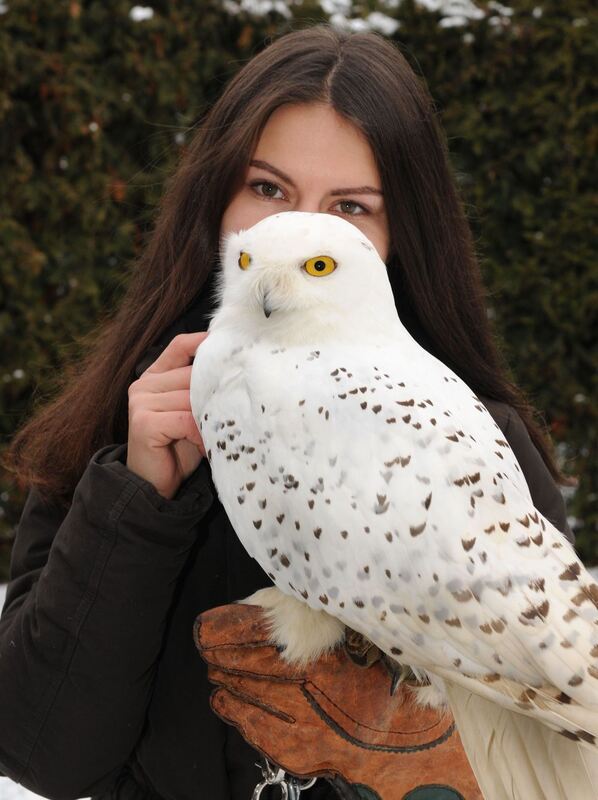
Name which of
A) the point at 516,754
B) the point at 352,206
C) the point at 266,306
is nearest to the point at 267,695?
the point at 516,754

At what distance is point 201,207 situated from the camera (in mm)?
1977

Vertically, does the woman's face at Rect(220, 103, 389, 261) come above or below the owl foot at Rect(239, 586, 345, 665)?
above

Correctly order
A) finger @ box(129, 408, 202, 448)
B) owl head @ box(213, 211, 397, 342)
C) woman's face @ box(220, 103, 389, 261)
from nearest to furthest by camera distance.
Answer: owl head @ box(213, 211, 397, 342) < finger @ box(129, 408, 202, 448) < woman's face @ box(220, 103, 389, 261)

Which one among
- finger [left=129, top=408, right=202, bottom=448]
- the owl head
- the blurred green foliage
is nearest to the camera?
the owl head

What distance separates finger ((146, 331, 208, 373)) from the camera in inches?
65.9

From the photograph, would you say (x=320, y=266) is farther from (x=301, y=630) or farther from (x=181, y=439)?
(x=301, y=630)

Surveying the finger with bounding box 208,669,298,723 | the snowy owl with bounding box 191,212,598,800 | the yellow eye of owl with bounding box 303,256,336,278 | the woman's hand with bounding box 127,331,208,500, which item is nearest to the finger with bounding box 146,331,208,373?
the woman's hand with bounding box 127,331,208,500

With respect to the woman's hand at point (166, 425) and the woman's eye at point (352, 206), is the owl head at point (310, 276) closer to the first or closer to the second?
the woman's hand at point (166, 425)

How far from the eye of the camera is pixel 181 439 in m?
1.62

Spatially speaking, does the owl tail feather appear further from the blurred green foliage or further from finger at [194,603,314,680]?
the blurred green foliage

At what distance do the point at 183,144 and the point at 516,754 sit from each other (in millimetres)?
3059

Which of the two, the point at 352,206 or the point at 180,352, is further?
the point at 352,206

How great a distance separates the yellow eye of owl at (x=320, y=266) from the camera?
1.49m

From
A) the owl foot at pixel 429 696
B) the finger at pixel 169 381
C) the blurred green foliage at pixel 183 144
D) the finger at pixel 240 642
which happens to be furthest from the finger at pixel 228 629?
the blurred green foliage at pixel 183 144
